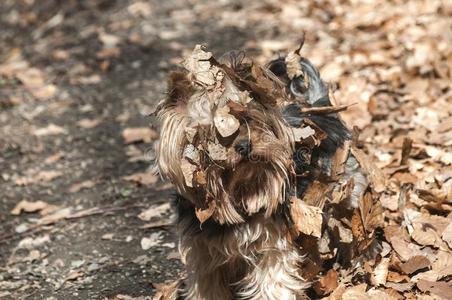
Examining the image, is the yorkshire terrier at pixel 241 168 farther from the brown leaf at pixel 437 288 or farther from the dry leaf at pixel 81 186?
the dry leaf at pixel 81 186

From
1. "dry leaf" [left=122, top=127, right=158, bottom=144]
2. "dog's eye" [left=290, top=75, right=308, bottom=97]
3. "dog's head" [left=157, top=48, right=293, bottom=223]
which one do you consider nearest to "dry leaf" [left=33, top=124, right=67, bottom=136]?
"dry leaf" [left=122, top=127, right=158, bottom=144]

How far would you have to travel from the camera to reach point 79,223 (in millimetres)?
5570

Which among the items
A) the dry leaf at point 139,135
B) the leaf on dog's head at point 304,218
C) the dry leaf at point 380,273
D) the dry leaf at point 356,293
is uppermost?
the leaf on dog's head at point 304,218

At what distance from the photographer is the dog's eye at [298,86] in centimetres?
434

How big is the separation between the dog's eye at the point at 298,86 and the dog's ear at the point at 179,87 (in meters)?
0.97

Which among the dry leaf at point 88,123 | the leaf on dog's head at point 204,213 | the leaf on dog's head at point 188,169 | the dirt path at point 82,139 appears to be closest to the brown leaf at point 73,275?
the dirt path at point 82,139

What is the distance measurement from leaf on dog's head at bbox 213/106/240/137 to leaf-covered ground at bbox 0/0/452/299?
4.67 feet

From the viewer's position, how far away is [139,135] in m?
6.98

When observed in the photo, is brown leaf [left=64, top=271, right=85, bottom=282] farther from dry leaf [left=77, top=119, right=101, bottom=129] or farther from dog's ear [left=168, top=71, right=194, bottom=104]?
dry leaf [left=77, top=119, right=101, bottom=129]

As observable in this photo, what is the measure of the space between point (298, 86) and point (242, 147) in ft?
3.68

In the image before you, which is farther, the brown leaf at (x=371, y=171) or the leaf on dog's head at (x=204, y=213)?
the brown leaf at (x=371, y=171)

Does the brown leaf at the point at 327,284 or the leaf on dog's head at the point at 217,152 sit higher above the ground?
the leaf on dog's head at the point at 217,152

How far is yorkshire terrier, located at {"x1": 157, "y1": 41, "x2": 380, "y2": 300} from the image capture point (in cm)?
342

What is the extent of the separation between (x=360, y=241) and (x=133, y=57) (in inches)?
213
